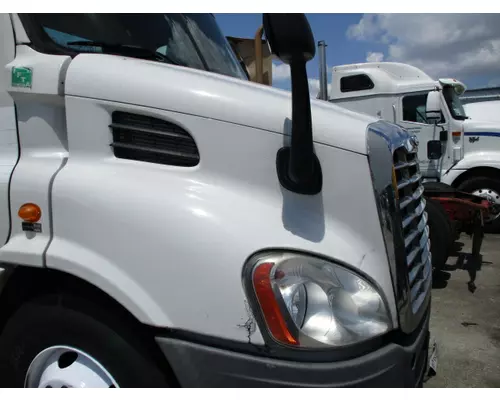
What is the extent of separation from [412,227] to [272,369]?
93 centimetres

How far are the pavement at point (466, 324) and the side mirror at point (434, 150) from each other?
8.14ft

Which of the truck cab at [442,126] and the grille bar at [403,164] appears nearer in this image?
the grille bar at [403,164]

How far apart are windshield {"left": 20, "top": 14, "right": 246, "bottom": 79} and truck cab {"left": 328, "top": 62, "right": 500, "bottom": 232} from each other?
246 inches

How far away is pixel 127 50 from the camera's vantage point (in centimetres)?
217

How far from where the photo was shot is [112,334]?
5.40 ft

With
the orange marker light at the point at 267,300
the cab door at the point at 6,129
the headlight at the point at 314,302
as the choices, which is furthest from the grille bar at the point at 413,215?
the cab door at the point at 6,129

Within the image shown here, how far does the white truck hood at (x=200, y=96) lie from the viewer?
1.68m

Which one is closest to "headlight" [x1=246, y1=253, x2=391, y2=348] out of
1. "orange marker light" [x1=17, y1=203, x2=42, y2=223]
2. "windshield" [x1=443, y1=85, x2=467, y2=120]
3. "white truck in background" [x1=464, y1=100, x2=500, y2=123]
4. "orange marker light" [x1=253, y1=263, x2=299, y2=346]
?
"orange marker light" [x1=253, y1=263, x2=299, y2=346]

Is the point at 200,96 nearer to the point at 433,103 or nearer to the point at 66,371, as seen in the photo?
the point at 66,371

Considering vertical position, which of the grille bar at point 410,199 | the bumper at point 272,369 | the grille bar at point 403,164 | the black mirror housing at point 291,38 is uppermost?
the black mirror housing at point 291,38

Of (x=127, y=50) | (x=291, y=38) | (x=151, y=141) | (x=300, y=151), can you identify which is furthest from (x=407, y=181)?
(x=127, y=50)

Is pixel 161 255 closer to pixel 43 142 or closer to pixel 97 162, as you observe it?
pixel 97 162

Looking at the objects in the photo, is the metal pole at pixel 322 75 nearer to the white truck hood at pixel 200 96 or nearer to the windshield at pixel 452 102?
the windshield at pixel 452 102

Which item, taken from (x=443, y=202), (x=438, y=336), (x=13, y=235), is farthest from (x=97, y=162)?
(x=443, y=202)
